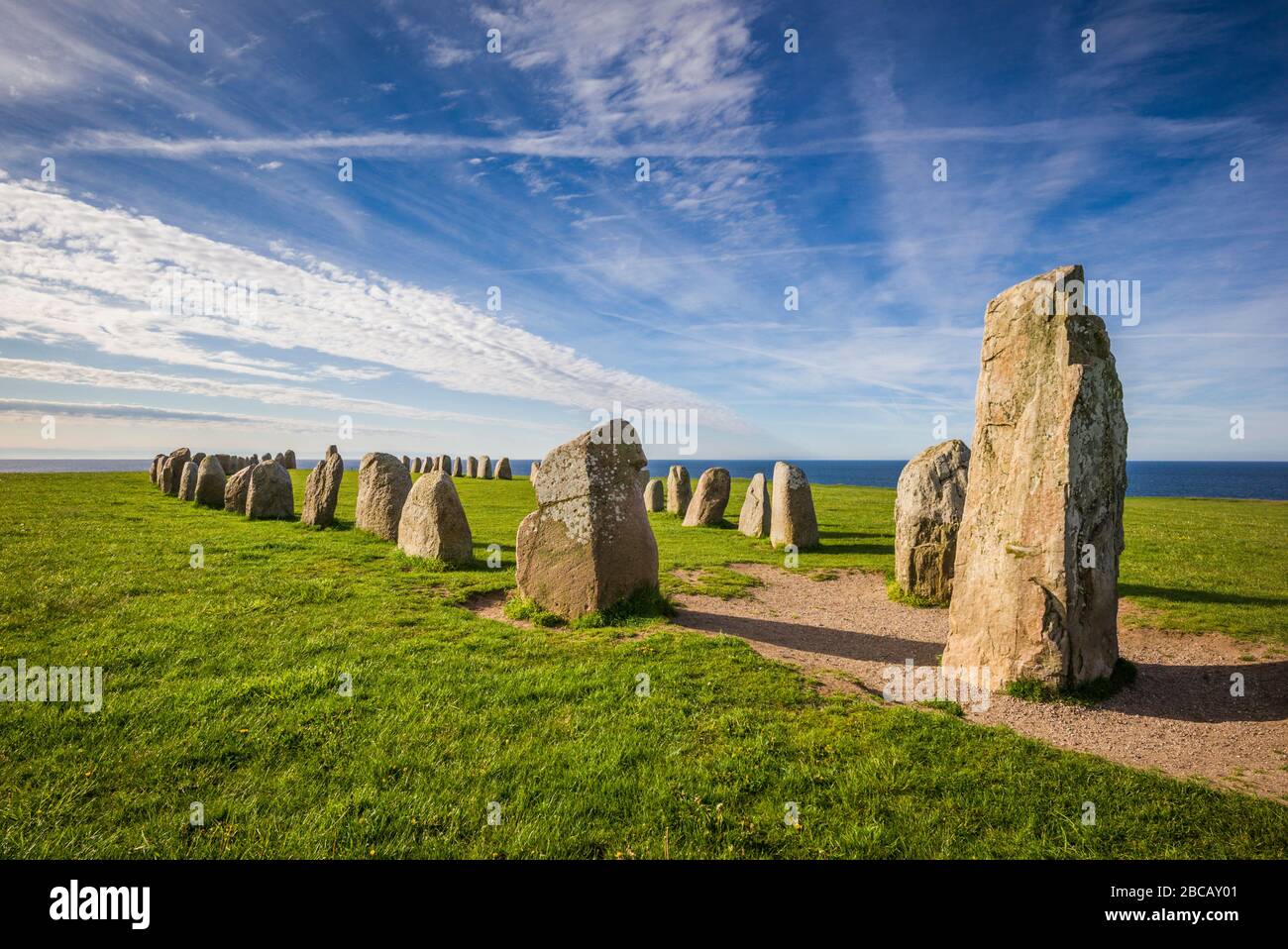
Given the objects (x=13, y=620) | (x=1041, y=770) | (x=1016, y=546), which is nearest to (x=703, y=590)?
(x=1016, y=546)

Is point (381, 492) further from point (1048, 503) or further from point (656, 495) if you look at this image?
point (1048, 503)

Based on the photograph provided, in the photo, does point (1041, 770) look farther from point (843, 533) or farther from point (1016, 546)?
point (843, 533)

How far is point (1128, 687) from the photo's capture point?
23.6 feet

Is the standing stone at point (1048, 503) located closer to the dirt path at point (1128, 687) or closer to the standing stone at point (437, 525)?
the dirt path at point (1128, 687)

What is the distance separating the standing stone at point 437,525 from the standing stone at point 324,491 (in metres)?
5.99

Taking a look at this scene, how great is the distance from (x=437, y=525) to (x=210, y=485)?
16599mm

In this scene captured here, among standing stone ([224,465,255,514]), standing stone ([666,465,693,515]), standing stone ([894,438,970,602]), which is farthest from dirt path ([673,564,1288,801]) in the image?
standing stone ([224,465,255,514])

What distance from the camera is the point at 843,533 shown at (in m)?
20.4

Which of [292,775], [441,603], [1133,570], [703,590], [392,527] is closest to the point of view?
[292,775]

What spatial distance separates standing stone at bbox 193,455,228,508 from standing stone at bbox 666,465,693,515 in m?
18.4

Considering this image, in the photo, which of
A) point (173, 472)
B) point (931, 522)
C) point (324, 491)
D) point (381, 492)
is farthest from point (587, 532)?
point (173, 472)
